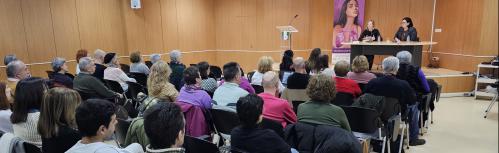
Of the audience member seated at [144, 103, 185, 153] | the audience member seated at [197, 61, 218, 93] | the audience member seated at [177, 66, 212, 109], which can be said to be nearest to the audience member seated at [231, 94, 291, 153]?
the audience member seated at [144, 103, 185, 153]

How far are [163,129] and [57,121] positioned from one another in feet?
3.04

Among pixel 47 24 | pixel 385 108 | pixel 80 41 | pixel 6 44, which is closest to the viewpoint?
pixel 385 108

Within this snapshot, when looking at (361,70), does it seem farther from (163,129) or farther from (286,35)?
(286,35)

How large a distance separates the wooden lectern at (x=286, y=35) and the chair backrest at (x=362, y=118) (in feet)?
18.8

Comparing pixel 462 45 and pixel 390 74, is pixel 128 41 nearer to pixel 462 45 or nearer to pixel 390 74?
pixel 390 74

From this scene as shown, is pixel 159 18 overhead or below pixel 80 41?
overhead

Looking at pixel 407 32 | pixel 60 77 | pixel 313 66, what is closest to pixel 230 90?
pixel 313 66

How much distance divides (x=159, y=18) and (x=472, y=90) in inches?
316

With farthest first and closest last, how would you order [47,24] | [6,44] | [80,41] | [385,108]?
[80,41]
[47,24]
[6,44]
[385,108]

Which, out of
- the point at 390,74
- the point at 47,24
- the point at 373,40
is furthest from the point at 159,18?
the point at 390,74

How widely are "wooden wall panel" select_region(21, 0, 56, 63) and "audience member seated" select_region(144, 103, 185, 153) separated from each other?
22.4 feet

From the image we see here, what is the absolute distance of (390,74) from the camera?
12.5 ft

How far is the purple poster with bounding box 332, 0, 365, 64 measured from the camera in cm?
977

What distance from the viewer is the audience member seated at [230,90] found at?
3262 millimetres
